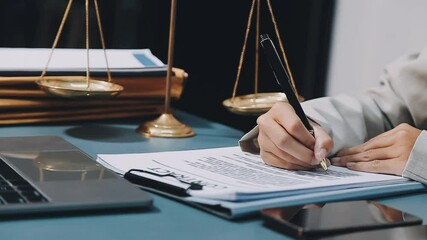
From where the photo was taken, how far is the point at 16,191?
0.79 m

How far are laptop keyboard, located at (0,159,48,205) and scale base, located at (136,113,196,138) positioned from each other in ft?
1.39

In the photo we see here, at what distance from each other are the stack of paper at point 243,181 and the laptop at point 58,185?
4 centimetres

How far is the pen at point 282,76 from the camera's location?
966 millimetres

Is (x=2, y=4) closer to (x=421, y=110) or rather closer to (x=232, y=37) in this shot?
(x=232, y=37)

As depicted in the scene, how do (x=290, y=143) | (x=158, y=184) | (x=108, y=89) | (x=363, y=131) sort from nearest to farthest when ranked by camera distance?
(x=158, y=184)
(x=290, y=143)
(x=363, y=131)
(x=108, y=89)

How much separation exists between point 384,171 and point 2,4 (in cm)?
89

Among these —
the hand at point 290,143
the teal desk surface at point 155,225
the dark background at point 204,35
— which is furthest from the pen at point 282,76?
the dark background at point 204,35

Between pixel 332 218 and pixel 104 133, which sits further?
pixel 104 133

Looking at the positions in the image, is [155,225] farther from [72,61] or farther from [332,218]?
[72,61]

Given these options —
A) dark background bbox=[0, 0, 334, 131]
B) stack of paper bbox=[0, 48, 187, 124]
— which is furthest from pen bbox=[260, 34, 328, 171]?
dark background bbox=[0, 0, 334, 131]

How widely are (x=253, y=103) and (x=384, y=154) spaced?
0.35 metres

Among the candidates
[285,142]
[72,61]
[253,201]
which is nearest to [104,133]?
[72,61]

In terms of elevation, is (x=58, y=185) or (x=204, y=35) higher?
(x=204, y=35)

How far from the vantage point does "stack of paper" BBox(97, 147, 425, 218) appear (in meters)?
0.80
